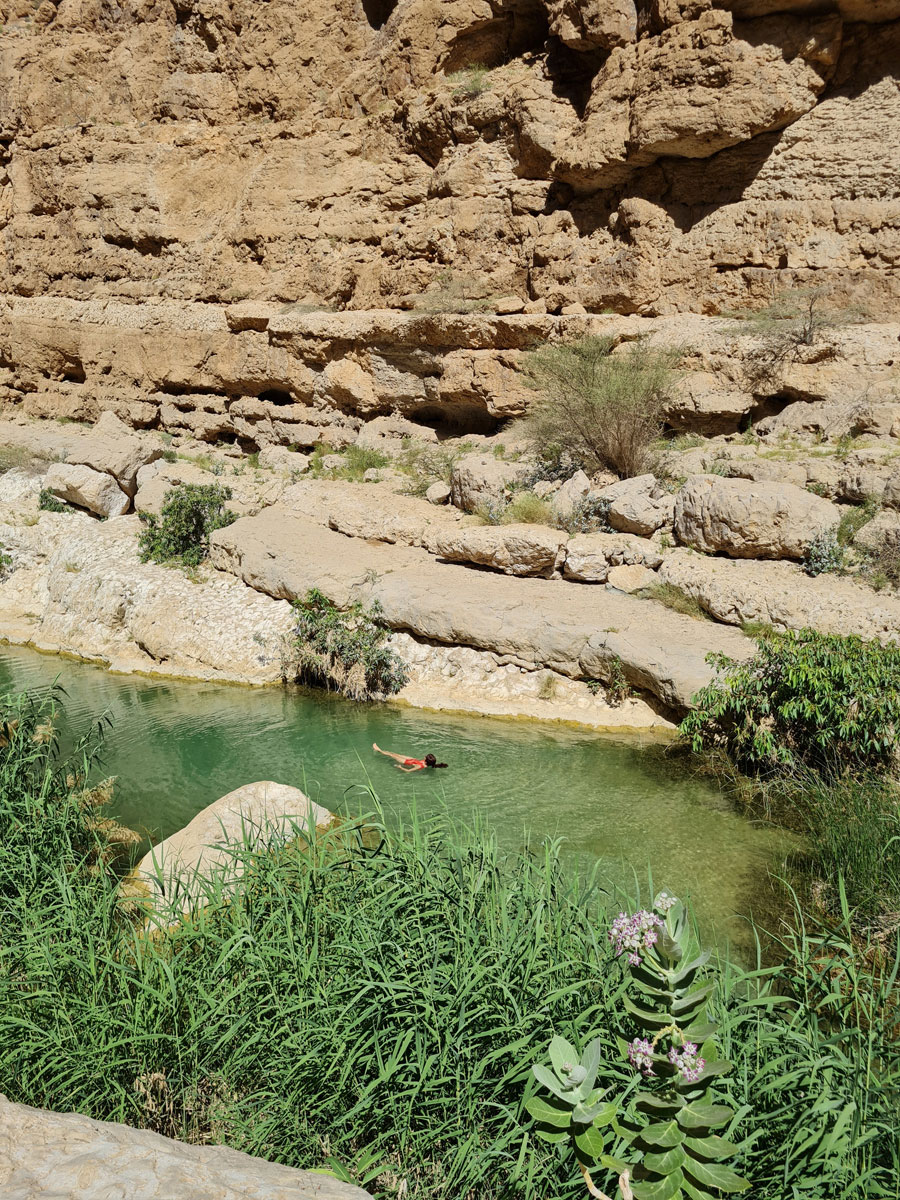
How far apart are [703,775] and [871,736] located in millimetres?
1489

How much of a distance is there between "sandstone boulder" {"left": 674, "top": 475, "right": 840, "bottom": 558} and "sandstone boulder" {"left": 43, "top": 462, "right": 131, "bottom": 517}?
32.4ft

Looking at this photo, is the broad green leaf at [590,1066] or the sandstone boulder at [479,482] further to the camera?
the sandstone boulder at [479,482]

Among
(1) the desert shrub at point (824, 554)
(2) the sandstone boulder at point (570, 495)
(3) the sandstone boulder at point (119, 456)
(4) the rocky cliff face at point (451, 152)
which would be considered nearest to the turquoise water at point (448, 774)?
(1) the desert shrub at point (824, 554)

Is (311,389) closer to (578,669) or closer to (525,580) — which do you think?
(525,580)

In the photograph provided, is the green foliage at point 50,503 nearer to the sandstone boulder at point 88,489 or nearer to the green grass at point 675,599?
the sandstone boulder at point 88,489

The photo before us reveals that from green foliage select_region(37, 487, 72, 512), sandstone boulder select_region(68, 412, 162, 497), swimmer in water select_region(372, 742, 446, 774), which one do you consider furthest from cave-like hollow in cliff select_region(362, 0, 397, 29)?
swimmer in water select_region(372, 742, 446, 774)

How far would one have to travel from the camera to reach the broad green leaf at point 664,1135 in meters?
1.49

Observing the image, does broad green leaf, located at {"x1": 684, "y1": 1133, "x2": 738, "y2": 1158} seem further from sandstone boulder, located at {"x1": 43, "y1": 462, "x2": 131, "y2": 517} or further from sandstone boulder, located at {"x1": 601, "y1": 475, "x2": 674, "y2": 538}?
sandstone boulder, located at {"x1": 43, "y1": 462, "x2": 131, "y2": 517}

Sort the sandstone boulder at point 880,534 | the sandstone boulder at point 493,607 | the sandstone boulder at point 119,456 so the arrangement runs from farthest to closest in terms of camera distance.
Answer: the sandstone boulder at point 119,456 → the sandstone boulder at point 880,534 → the sandstone boulder at point 493,607

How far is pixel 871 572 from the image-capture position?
372 inches

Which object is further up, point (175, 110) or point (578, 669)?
point (175, 110)

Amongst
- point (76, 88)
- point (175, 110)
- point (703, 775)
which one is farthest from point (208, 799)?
point (76, 88)

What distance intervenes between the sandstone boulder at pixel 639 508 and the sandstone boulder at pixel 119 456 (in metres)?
8.81

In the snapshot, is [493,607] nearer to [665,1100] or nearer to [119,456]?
[665,1100]
